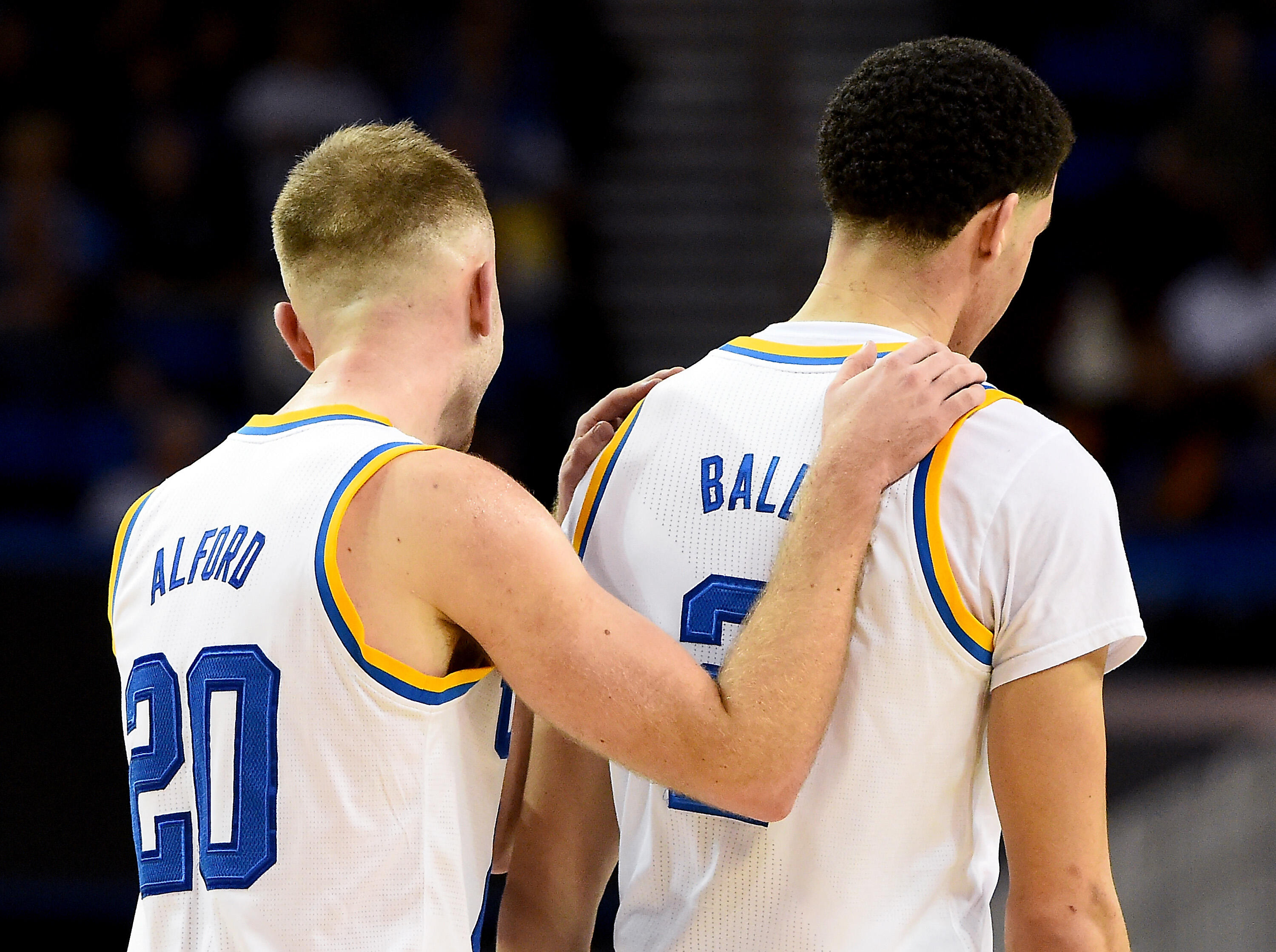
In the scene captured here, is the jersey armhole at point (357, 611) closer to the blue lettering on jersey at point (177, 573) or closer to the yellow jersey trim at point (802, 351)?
the blue lettering on jersey at point (177, 573)

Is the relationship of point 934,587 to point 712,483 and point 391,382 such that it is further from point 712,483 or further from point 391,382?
point 391,382

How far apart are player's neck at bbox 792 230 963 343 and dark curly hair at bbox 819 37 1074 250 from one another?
0.11ft

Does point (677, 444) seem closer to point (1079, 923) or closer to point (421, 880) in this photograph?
point (421, 880)

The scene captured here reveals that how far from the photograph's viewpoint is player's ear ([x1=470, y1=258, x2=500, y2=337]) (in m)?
2.78

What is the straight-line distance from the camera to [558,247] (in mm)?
9297

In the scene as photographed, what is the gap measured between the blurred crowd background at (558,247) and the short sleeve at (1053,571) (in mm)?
4306

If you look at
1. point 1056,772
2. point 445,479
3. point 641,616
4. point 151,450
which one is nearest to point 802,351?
point 641,616

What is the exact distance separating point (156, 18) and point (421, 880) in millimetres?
8957

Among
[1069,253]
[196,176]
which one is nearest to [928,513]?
[1069,253]

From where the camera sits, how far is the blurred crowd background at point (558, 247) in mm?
6828

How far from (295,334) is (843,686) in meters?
1.19

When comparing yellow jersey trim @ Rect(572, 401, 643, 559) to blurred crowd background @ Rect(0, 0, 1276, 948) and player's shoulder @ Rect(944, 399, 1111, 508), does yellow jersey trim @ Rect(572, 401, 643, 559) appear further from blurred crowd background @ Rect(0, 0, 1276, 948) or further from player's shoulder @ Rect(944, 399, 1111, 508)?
blurred crowd background @ Rect(0, 0, 1276, 948)

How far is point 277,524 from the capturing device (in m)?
2.44

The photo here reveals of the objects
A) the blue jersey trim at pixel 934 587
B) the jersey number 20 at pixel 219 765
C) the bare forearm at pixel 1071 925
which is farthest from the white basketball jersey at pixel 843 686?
the jersey number 20 at pixel 219 765
